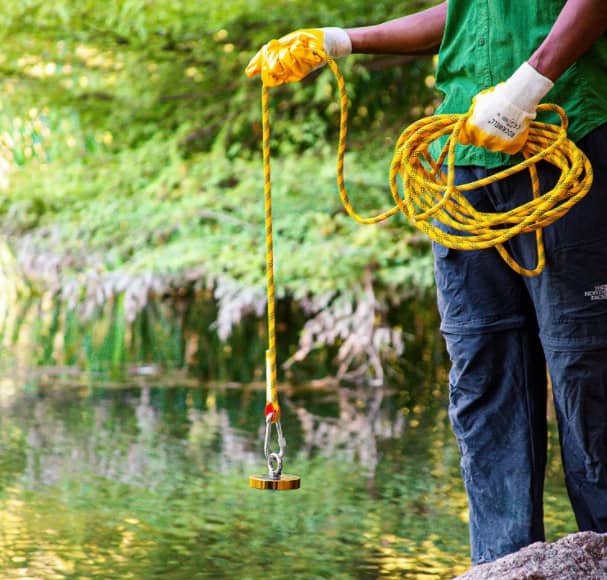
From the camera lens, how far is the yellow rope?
7.67 feet

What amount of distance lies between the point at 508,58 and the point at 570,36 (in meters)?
0.20

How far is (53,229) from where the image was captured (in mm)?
8766

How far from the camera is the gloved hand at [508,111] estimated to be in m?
2.27

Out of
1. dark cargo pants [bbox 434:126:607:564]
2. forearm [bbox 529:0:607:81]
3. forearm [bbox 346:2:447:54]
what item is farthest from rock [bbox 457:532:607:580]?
forearm [bbox 346:2:447:54]

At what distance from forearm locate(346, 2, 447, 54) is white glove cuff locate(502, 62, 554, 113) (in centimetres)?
43

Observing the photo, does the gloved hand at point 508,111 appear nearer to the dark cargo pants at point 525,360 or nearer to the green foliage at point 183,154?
the dark cargo pants at point 525,360

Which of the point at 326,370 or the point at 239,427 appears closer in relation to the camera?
the point at 239,427

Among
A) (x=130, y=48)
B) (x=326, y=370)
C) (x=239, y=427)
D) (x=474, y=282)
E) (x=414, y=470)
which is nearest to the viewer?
(x=474, y=282)

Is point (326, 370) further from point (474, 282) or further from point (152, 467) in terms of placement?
point (474, 282)

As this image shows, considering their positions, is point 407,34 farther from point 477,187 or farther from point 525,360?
point 525,360

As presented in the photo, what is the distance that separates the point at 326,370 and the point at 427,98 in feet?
9.32

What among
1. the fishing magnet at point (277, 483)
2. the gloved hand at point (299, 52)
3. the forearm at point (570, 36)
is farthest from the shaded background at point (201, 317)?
the forearm at point (570, 36)

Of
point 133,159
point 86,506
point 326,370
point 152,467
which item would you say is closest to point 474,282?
point 86,506

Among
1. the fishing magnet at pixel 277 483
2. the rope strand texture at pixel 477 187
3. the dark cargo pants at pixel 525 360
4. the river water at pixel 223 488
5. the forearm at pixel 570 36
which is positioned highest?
the forearm at pixel 570 36
